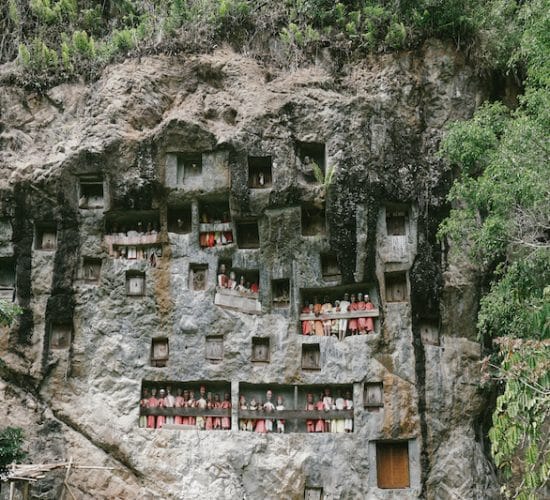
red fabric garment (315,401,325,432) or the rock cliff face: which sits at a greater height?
the rock cliff face

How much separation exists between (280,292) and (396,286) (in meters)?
3.17

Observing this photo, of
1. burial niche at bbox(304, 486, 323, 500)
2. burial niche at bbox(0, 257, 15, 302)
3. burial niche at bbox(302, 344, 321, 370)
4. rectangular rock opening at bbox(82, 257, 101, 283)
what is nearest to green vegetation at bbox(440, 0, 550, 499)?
burial niche at bbox(302, 344, 321, 370)

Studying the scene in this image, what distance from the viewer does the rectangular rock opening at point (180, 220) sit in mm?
20672

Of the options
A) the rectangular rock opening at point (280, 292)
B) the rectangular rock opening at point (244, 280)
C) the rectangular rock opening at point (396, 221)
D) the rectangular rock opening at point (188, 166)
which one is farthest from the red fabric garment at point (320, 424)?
the rectangular rock opening at point (188, 166)

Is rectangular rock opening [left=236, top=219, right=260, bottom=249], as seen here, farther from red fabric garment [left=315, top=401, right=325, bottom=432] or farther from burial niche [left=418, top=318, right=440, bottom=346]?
burial niche [left=418, top=318, right=440, bottom=346]

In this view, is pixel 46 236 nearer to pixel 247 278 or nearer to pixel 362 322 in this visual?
pixel 247 278

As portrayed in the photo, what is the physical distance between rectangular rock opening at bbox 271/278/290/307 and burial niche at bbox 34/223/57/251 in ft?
20.2

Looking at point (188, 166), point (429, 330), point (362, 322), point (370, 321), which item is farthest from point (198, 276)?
point (429, 330)

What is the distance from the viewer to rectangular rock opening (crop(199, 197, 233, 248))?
20.3 meters

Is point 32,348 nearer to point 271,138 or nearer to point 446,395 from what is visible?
point 271,138

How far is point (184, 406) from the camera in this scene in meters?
19.2

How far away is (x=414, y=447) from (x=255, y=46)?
12.6m

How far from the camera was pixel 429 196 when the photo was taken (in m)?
19.7

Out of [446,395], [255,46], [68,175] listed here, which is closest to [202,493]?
[446,395]
